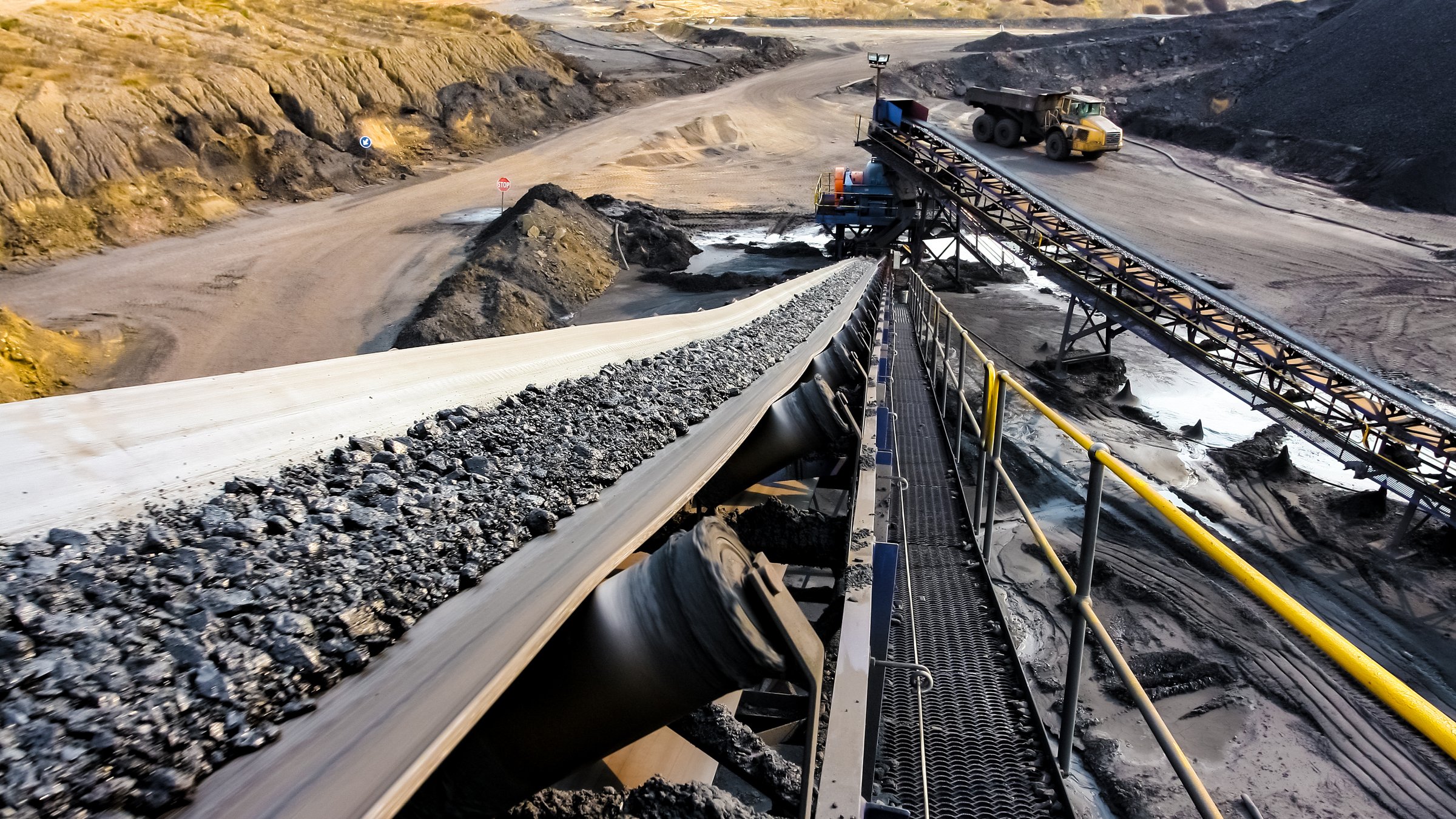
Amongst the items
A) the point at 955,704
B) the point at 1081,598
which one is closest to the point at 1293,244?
the point at 955,704

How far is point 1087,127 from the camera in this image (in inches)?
1024

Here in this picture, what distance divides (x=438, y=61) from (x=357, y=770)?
3420cm

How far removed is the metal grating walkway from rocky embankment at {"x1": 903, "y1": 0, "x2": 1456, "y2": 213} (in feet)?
97.5

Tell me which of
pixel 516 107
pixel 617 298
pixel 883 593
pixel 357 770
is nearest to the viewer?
pixel 357 770

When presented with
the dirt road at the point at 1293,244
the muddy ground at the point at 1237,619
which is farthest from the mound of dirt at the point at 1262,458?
the dirt road at the point at 1293,244

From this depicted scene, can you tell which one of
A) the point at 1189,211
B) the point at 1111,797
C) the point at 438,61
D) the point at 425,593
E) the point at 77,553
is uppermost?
the point at 438,61

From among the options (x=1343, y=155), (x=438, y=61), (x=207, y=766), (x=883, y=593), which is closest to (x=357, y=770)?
(x=207, y=766)

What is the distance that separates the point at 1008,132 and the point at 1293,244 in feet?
32.3

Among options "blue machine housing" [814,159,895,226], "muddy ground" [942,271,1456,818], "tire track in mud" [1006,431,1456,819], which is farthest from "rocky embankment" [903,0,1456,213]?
"tire track in mud" [1006,431,1456,819]

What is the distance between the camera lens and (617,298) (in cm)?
1992

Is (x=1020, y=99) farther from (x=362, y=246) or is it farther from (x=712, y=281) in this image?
(x=362, y=246)

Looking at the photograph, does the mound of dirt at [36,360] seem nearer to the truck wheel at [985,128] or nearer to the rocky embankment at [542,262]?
the rocky embankment at [542,262]

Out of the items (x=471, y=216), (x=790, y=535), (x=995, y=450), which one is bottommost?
(x=471, y=216)

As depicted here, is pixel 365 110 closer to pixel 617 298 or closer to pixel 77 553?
pixel 617 298
